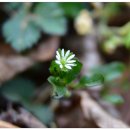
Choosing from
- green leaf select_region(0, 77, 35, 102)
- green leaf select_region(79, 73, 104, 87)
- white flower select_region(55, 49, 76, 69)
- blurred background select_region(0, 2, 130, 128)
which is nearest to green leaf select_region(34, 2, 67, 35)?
blurred background select_region(0, 2, 130, 128)

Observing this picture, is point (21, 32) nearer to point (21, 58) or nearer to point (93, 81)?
point (21, 58)

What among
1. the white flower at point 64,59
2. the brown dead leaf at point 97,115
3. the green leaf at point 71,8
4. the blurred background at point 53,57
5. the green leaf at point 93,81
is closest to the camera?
the white flower at point 64,59

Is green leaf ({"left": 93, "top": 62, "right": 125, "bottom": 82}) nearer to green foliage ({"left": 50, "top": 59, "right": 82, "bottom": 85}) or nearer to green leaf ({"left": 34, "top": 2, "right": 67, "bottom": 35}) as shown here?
green leaf ({"left": 34, "top": 2, "right": 67, "bottom": 35})

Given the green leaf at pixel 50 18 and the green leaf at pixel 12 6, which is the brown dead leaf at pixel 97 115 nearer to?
the green leaf at pixel 50 18

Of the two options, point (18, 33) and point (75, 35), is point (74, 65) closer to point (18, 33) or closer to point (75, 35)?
point (18, 33)

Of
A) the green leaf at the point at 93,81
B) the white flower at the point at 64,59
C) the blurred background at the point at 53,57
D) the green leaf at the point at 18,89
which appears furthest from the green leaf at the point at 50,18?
the white flower at the point at 64,59

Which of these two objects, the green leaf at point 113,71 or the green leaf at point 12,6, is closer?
the green leaf at point 113,71

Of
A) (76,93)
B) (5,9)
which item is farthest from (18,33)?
(76,93)
